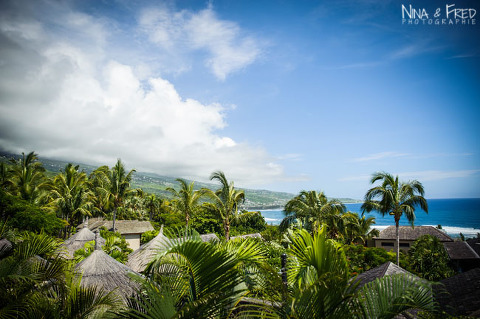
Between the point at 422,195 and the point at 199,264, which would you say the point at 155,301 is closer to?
the point at 199,264

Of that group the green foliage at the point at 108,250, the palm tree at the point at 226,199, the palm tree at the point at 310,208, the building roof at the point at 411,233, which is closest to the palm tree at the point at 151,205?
the green foliage at the point at 108,250

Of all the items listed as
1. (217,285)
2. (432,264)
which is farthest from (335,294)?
(432,264)

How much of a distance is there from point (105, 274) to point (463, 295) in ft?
43.3

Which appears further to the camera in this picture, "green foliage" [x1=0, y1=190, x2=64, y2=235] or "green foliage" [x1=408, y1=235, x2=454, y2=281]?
"green foliage" [x1=408, y1=235, x2=454, y2=281]

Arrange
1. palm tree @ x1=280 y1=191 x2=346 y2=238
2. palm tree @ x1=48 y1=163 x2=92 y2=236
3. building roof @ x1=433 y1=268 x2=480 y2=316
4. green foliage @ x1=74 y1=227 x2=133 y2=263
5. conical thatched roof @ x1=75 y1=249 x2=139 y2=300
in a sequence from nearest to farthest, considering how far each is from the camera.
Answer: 1. building roof @ x1=433 y1=268 x2=480 y2=316
2. conical thatched roof @ x1=75 y1=249 x2=139 y2=300
3. green foliage @ x1=74 y1=227 x2=133 y2=263
4. palm tree @ x1=280 y1=191 x2=346 y2=238
5. palm tree @ x1=48 y1=163 x2=92 y2=236

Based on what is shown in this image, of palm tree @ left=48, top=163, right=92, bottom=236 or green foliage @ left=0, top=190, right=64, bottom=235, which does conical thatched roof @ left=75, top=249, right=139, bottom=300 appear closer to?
green foliage @ left=0, top=190, right=64, bottom=235

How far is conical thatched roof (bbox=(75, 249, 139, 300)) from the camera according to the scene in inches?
348

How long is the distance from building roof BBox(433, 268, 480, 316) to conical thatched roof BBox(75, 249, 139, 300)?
32.7ft

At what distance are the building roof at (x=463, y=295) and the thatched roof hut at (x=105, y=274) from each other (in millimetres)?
9965

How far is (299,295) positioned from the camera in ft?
7.90

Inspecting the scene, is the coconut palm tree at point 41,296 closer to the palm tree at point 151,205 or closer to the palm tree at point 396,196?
the palm tree at point 396,196

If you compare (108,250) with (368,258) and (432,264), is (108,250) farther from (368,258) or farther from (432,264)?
(432,264)

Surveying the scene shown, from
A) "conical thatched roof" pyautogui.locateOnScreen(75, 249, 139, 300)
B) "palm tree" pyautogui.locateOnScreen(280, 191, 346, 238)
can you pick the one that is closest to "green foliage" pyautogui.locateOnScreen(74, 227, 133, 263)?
"conical thatched roof" pyautogui.locateOnScreen(75, 249, 139, 300)

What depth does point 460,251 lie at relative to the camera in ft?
87.6
